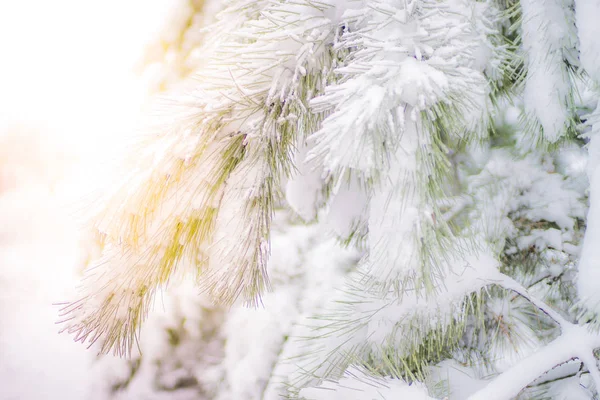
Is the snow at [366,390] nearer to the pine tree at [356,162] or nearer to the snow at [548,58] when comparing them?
the pine tree at [356,162]

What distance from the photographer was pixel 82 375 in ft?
6.31

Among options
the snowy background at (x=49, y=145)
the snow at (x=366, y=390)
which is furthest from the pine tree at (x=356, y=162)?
the snowy background at (x=49, y=145)

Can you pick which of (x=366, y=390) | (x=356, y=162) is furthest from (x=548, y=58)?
(x=366, y=390)

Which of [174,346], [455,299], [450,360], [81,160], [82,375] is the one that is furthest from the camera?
[174,346]

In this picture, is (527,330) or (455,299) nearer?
(455,299)

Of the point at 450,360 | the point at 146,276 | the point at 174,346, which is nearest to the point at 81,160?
the point at 174,346

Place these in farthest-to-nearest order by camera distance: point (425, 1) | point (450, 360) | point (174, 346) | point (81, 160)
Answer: point (174, 346) → point (81, 160) → point (450, 360) → point (425, 1)

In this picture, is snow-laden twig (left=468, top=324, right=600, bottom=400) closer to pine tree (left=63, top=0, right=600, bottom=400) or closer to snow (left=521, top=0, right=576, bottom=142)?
pine tree (left=63, top=0, right=600, bottom=400)

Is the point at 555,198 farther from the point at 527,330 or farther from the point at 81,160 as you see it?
the point at 81,160

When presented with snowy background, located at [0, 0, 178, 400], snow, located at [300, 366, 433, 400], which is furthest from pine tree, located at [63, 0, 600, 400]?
snowy background, located at [0, 0, 178, 400]

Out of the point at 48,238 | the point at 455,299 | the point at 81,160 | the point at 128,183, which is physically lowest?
the point at 48,238

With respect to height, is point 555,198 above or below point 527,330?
above

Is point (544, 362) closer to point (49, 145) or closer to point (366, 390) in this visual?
point (366, 390)

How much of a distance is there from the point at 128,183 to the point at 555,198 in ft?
3.02
